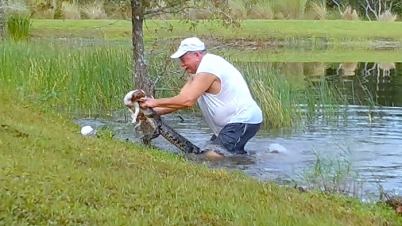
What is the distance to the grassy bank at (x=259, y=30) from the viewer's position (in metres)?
25.8

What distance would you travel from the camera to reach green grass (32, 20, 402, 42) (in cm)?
2577

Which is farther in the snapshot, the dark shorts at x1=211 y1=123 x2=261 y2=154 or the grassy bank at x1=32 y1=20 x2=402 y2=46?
the grassy bank at x1=32 y1=20 x2=402 y2=46

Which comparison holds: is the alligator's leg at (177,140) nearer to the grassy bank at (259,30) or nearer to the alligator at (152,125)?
the alligator at (152,125)

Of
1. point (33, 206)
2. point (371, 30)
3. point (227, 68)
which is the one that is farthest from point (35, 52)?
point (371, 30)

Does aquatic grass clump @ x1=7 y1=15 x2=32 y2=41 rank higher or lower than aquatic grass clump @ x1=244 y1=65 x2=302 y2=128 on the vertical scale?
lower

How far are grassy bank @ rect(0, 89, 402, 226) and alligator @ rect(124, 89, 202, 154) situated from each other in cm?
118

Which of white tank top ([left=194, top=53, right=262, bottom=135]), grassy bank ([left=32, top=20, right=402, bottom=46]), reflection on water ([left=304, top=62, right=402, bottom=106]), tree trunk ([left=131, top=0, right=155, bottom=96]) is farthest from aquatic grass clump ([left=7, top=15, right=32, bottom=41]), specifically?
white tank top ([left=194, top=53, right=262, bottom=135])

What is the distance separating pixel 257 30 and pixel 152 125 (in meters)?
19.9

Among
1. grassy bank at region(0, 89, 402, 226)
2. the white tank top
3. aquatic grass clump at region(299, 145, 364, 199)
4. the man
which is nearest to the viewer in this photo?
grassy bank at region(0, 89, 402, 226)

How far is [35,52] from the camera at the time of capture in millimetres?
12266

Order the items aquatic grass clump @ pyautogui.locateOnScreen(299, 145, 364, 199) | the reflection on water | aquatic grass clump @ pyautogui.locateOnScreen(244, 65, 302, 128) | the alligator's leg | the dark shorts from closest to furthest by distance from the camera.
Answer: aquatic grass clump @ pyautogui.locateOnScreen(299, 145, 364, 199), the dark shorts, the alligator's leg, aquatic grass clump @ pyautogui.locateOnScreen(244, 65, 302, 128), the reflection on water

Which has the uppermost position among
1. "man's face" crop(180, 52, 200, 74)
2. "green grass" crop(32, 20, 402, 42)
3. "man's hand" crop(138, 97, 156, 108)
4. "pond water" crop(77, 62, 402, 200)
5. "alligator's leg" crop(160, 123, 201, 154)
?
"man's face" crop(180, 52, 200, 74)

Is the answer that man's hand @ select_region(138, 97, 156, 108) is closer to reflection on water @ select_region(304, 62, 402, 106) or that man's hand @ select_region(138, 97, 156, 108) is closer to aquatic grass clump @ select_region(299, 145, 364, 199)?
aquatic grass clump @ select_region(299, 145, 364, 199)

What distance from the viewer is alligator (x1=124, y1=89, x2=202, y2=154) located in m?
7.95
